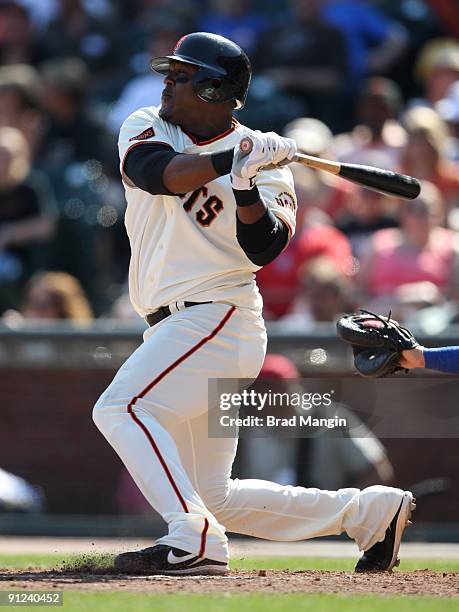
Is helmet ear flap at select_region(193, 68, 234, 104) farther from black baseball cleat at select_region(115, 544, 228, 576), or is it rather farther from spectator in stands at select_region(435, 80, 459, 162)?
spectator in stands at select_region(435, 80, 459, 162)

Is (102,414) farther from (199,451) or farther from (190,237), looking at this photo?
(190,237)

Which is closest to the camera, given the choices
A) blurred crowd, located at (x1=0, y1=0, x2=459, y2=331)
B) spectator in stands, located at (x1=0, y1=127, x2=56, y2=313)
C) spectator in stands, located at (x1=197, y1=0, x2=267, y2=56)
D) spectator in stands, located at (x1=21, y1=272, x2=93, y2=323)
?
blurred crowd, located at (x1=0, y1=0, x2=459, y2=331)

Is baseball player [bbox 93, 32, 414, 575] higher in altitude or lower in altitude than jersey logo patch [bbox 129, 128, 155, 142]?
lower

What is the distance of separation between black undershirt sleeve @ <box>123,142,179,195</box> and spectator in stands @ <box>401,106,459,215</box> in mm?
4207

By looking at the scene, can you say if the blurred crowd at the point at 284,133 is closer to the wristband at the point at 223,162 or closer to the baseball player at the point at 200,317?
the baseball player at the point at 200,317

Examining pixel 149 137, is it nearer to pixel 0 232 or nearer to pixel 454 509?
pixel 454 509

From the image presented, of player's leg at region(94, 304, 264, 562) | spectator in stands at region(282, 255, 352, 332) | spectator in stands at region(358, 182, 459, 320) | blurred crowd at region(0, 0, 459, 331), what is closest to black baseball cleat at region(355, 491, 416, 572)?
player's leg at region(94, 304, 264, 562)

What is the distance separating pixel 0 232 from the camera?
9.09m

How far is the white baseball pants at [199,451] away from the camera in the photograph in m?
4.42

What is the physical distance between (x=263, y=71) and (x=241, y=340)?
20.1 feet

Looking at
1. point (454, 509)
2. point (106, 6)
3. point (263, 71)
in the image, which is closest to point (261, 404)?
point (454, 509)

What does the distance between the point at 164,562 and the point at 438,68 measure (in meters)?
6.16

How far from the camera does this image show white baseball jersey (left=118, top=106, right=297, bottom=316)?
465 centimetres

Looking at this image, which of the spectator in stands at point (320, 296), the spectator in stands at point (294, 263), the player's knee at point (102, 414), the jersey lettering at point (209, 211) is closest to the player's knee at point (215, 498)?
the player's knee at point (102, 414)
